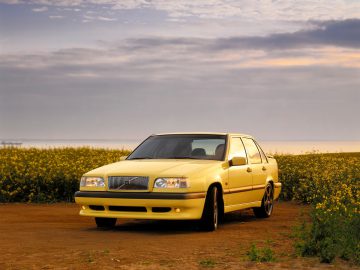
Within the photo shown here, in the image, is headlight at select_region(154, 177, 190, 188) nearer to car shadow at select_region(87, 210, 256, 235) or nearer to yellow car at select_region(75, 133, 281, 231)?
yellow car at select_region(75, 133, 281, 231)

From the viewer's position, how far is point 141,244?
1104cm

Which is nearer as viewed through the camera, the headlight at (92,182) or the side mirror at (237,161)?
the headlight at (92,182)

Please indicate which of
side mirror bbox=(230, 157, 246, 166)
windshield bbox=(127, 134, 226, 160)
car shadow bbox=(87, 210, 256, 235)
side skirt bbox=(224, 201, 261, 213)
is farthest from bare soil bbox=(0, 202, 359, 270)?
windshield bbox=(127, 134, 226, 160)

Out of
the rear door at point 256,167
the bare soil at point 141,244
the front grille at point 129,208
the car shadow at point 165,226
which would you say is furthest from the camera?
the rear door at point 256,167

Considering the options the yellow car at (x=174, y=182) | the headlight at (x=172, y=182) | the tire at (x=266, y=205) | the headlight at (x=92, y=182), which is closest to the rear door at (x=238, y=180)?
the yellow car at (x=174, y=182)

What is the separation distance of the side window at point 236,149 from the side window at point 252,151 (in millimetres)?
312

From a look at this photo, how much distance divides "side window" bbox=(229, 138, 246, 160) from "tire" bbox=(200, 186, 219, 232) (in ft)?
4.13

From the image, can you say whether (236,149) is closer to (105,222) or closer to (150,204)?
(150,204)

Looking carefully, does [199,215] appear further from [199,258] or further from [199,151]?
[199,258]

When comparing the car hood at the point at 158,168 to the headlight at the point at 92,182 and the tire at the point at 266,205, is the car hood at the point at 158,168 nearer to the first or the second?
the headlight at the point at 92,182

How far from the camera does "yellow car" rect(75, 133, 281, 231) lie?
12086 millimetres

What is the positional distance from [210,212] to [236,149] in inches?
80.4

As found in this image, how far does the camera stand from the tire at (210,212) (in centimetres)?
1246

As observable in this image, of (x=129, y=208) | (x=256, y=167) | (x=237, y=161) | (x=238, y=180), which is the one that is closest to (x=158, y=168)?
(x=129, y=208)
